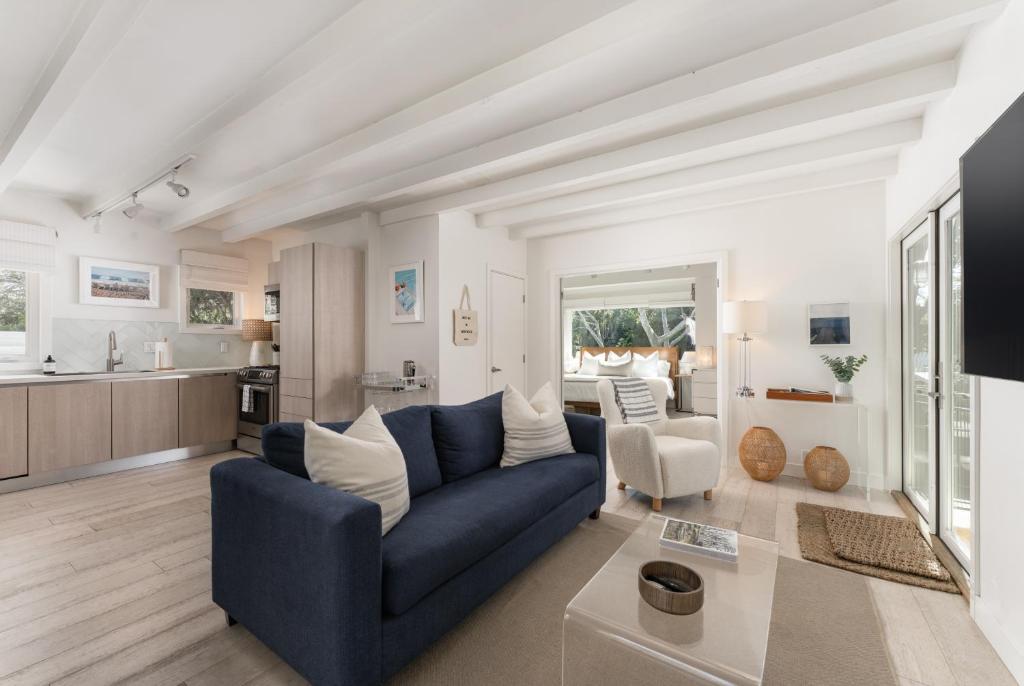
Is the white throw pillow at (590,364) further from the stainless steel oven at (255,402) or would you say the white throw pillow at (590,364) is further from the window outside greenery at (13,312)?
the window outside greenery at (13,312)

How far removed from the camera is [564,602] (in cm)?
202

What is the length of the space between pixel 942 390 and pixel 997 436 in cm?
102

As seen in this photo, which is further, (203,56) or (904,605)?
(203,56)

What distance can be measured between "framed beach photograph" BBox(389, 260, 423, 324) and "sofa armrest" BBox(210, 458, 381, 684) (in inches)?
111

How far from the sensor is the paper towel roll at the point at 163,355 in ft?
15.6

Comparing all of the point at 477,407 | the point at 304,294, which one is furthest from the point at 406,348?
the point at 477,407

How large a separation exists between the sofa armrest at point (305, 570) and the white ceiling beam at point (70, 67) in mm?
1916

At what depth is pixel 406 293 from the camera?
4555 millimetres

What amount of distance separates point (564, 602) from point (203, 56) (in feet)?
10.3

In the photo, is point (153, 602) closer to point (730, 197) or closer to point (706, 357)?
point (730, 197)

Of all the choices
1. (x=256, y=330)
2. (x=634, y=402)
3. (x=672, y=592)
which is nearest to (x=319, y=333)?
(x=256, y=330)

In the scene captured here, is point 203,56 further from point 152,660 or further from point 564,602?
point 564,602

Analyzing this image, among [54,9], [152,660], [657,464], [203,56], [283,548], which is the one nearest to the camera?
[283,548]

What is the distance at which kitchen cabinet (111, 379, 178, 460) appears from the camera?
4.08 meters
